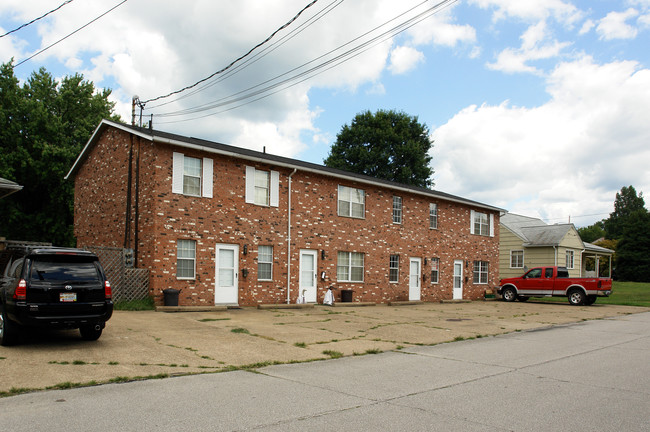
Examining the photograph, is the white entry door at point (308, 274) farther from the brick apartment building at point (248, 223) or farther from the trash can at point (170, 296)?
the trash can at point (170, 296)

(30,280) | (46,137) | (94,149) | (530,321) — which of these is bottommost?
(530,321)

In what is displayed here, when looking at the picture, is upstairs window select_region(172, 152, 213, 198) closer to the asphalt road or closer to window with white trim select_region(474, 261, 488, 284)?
the asphalt road

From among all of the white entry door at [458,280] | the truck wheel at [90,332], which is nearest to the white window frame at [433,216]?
the white entry door at [458,280]

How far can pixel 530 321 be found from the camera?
18000mm

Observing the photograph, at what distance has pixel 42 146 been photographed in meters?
31.9

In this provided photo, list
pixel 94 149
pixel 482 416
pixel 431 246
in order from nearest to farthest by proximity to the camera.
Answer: pixel 482 416
pixel 94 149
pixel 431 246

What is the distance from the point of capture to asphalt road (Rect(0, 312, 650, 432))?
5543 millimetres

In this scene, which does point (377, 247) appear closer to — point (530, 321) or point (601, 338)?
point (530, 321)

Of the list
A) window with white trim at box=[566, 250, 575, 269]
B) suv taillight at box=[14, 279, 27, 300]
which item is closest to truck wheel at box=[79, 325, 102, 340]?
suv taillight at box=[14, 279, 27, 300]

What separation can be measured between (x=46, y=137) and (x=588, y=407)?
3456cm

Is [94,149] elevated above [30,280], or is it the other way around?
[94,149]

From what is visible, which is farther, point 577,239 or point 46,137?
point 577,239

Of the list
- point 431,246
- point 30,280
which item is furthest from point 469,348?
point 431,246

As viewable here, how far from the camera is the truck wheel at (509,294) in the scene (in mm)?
29859
